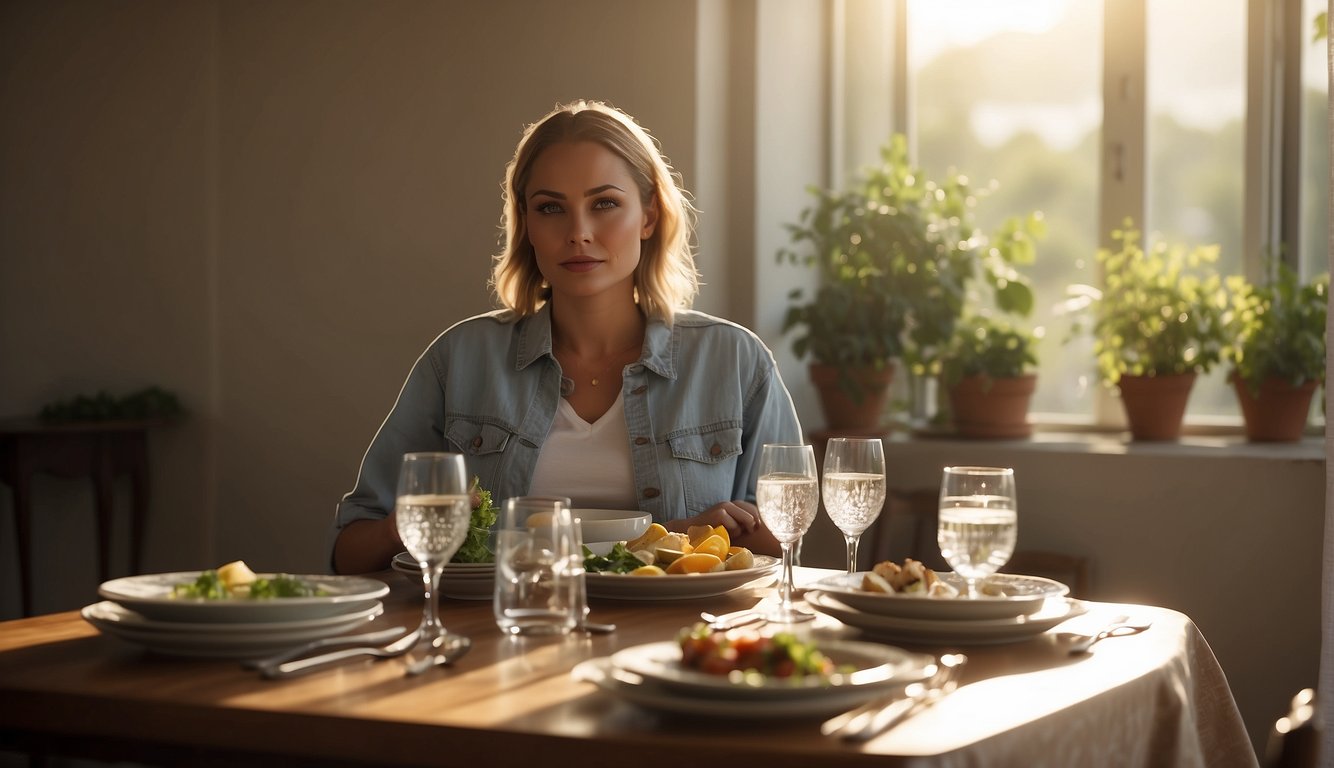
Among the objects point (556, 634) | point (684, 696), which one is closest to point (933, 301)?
point (556, 634)

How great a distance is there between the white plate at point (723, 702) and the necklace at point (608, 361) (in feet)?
→ 4.41

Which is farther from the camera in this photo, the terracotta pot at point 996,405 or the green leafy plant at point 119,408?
the green leafy plant at point 119,408

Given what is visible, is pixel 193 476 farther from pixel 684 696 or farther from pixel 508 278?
pixel 684 696

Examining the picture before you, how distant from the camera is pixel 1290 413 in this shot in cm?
335

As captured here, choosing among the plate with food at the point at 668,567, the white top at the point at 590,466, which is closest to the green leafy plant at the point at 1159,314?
the white top at the point at 590,466

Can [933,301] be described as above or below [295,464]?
above

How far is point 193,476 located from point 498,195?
1504mm

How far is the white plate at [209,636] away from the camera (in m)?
1.18

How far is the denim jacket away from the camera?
221cm

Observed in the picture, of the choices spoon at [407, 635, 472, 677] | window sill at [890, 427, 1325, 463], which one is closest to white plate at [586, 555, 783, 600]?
spoon at [407, 635, 472, 677]

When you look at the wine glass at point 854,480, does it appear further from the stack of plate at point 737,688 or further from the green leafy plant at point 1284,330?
the green leafy plant at point 1284,330

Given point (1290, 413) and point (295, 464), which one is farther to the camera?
point (295, 464)

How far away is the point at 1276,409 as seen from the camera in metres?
3.35

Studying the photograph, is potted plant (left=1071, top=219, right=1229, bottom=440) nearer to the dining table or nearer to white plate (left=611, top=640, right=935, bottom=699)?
the dining table
